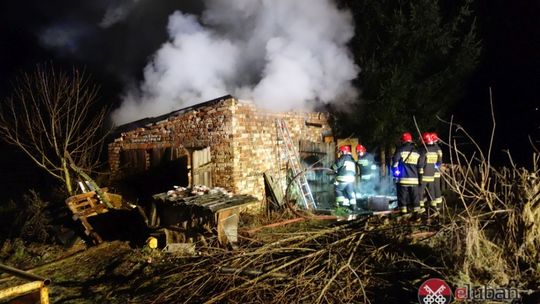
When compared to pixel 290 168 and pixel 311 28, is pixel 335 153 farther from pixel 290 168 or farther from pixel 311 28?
pixel 311 28

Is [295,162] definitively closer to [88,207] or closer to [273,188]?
[273,188]

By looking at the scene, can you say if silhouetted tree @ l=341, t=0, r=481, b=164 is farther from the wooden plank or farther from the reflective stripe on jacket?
the wooden plank

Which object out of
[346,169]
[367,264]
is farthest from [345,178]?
[367,264]

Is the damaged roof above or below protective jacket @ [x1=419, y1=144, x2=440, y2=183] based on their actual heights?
above

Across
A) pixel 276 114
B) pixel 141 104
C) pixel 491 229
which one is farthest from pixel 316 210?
pixel 141 104

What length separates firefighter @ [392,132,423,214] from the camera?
7520 mm

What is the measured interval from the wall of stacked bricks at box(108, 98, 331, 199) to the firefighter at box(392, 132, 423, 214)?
3.11m

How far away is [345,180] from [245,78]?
406 centimetres

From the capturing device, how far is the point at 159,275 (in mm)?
5277

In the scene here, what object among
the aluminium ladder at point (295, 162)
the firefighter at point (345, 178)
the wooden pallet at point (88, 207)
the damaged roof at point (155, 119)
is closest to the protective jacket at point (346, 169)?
the firefighter at point (345, 178)

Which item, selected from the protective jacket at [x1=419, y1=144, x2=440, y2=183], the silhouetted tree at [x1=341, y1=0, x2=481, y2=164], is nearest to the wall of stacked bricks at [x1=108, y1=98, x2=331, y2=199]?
the silhouetted tree at [x1=341, y1=0, x2=481, y2=164]

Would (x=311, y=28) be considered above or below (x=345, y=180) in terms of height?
above

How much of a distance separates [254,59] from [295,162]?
10.7ft

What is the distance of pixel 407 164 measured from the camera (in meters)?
7.55
